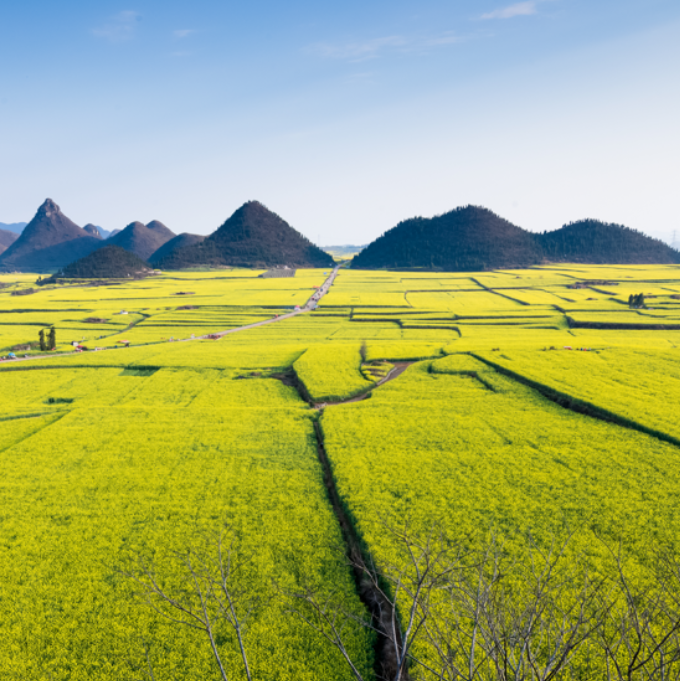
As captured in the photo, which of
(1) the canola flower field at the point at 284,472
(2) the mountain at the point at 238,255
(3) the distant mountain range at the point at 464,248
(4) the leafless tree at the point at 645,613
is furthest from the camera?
(2) the mountain at the point at 238,255

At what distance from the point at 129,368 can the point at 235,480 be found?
27.3 meters

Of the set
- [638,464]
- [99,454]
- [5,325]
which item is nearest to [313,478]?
[99,454]

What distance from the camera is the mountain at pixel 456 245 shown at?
165 m

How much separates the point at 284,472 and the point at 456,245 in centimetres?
16798

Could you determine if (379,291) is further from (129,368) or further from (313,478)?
(313,478)

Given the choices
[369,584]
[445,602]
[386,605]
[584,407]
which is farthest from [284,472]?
[584,407]

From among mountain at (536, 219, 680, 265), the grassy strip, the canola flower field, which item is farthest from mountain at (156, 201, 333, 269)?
the grassy strip

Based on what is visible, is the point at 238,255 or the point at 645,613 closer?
the point at 645,613

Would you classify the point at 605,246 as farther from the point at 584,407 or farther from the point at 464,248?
the point at 584,407

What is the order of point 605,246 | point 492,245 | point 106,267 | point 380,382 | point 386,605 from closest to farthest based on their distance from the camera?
point 386,605
point 380,382
point 106,267
point 492,245
point 605,246

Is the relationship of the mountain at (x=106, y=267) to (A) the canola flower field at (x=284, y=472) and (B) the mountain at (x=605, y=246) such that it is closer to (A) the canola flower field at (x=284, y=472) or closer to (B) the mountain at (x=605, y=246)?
(A) the canola flower field at (x=284, y=472)

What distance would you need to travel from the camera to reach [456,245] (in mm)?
173250

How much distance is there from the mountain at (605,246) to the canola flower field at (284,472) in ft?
489

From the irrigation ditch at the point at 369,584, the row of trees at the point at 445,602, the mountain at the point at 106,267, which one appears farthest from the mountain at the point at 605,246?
the row of trees at the point at 445,602
